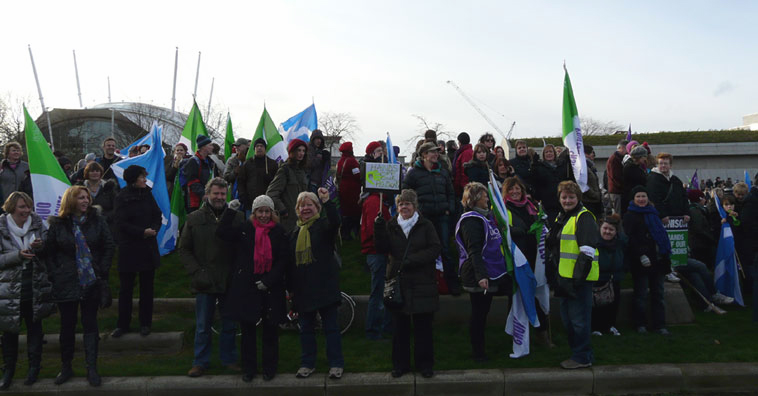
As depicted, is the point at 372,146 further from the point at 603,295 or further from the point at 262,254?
the point at 603,295

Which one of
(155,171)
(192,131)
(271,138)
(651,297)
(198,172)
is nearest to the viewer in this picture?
(651,297)

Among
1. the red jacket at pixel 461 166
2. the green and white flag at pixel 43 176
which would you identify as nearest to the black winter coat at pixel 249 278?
the green and white flag at pixel 43 176

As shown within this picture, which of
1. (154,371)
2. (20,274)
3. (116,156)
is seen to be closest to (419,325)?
(154,371)

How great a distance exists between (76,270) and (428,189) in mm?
4362

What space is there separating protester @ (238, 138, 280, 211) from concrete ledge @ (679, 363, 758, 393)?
619 cm

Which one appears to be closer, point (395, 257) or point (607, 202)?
point (395, 257)

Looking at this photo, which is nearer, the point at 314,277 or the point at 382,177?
the point at 314,277

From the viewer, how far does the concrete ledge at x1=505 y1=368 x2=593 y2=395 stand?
581 centimetres

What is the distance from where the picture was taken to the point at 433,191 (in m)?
7.88

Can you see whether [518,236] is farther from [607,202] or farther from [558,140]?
[558,140]

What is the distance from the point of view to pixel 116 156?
9805 mm

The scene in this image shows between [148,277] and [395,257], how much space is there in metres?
3.33

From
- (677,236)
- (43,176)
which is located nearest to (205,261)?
(43,176)

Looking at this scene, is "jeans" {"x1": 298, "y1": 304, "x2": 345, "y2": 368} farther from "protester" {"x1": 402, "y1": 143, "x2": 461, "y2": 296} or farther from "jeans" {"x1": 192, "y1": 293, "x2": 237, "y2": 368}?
"protester" {"x1": 402, "y1": 143, "x2": 461, "y2": 296}
